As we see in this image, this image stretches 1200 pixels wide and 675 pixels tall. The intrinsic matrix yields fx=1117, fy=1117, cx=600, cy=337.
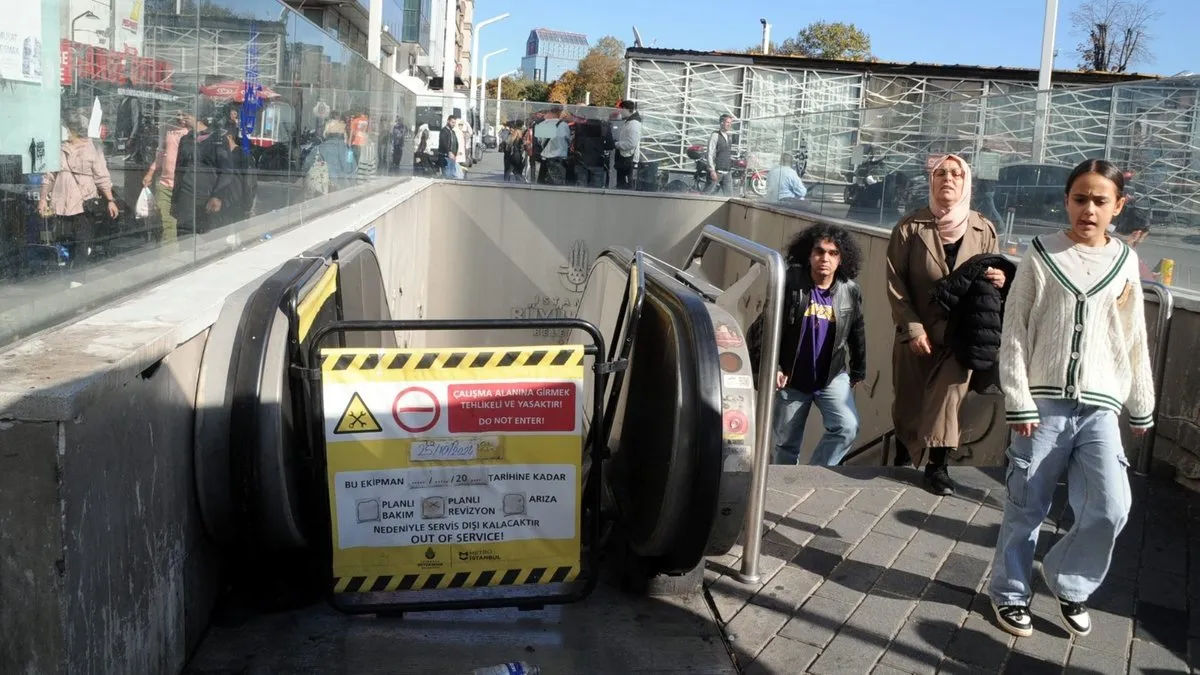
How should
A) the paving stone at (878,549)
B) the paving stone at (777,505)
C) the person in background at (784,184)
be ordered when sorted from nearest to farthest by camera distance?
the paving stone at (878,549) < the paving stone at (777,505) < the person in background at (784,184)

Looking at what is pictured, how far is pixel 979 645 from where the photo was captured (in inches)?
162

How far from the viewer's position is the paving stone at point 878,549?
498 cm

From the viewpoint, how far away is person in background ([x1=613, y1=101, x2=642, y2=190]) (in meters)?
22.2

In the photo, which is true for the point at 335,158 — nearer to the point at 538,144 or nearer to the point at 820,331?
the point at 820,331

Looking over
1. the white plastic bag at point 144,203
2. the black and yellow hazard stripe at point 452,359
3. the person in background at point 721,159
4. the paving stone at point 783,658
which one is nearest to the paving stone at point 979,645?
the paving stone at point 783,658

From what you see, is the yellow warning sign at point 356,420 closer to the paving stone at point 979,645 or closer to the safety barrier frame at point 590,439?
the safety barrier frame at point 590,439

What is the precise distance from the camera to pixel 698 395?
4082 mm

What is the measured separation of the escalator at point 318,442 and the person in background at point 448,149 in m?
17.0

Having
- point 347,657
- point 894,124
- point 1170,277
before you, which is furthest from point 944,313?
point 894,124

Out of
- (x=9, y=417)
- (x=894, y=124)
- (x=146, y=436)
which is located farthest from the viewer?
(x=894, y=124)

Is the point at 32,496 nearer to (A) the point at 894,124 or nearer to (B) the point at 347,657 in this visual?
(B) the point at 347,657

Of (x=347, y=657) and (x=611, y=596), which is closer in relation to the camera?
(x=347, y=657)

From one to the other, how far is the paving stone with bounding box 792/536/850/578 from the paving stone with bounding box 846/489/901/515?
527mm

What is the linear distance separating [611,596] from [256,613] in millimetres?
1399
